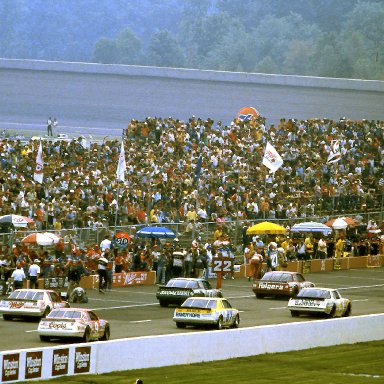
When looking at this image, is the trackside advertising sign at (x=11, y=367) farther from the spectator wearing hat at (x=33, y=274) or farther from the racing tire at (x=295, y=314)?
the racing tire at (x=295, y=314)

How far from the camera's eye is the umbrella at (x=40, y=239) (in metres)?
43.4

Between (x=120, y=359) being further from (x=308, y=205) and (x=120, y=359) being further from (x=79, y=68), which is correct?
(x=79, y=68)

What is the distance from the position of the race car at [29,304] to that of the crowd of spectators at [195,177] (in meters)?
6.56

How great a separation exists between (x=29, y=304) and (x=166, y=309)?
654cm

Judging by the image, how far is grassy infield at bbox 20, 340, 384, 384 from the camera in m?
28.8

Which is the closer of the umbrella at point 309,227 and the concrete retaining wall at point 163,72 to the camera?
the umbrella at point 309,227

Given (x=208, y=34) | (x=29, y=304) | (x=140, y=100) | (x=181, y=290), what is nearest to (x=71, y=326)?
(x=29, y=304)

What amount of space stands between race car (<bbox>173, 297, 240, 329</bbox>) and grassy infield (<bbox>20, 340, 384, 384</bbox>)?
9.25 ft

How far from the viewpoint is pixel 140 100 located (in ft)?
243

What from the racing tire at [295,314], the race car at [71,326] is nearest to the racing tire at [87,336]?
the race car at [71,326]

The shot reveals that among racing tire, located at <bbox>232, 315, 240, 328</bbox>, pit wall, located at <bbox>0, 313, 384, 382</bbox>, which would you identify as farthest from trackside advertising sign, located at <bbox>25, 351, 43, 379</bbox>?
racing tire, located at <bbox>232, 315, 240, 328</bbox>

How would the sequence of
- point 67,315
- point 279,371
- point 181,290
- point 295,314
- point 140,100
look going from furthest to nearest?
point 140,100 → point 181,290 → point 295,314 → point 67,315 → point 279,371

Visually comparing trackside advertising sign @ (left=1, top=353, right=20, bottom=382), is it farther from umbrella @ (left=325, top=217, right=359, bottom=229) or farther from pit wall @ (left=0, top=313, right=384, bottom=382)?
umbrella @ (left=325, top=217, right=359, bottom=229)

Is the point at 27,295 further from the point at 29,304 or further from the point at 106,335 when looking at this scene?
the point at 106,335
